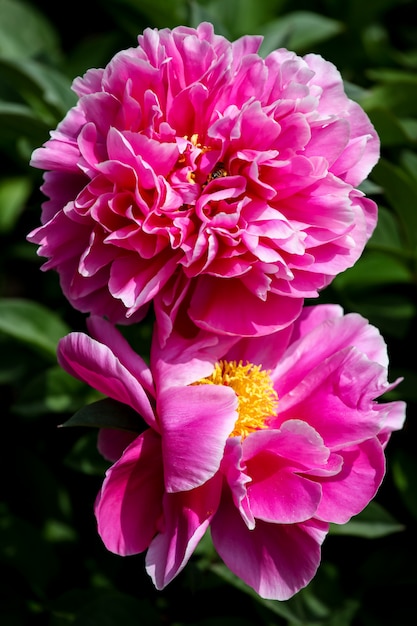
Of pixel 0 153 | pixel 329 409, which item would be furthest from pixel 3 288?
pixel 329 409

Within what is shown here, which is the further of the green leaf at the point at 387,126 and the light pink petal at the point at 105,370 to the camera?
the green leaf at the point at 387,126

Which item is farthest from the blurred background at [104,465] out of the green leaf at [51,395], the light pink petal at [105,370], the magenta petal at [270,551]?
the light pink petal at [105,370]

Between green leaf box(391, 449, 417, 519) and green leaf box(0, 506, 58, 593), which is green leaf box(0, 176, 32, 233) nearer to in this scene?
green leaf box(0, 506, 58, 593)

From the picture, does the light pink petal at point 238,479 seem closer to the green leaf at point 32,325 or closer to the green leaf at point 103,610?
the green leaf at point 103,610

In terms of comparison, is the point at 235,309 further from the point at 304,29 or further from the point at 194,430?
the point at 304,29

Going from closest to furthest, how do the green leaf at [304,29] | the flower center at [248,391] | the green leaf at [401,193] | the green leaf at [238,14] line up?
the flower center at [248,391] < the green leaf at [401,193] < the green leaf at [304,29] < the green leaf at [238,14]

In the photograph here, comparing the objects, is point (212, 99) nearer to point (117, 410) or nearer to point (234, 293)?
point (234, 293)
